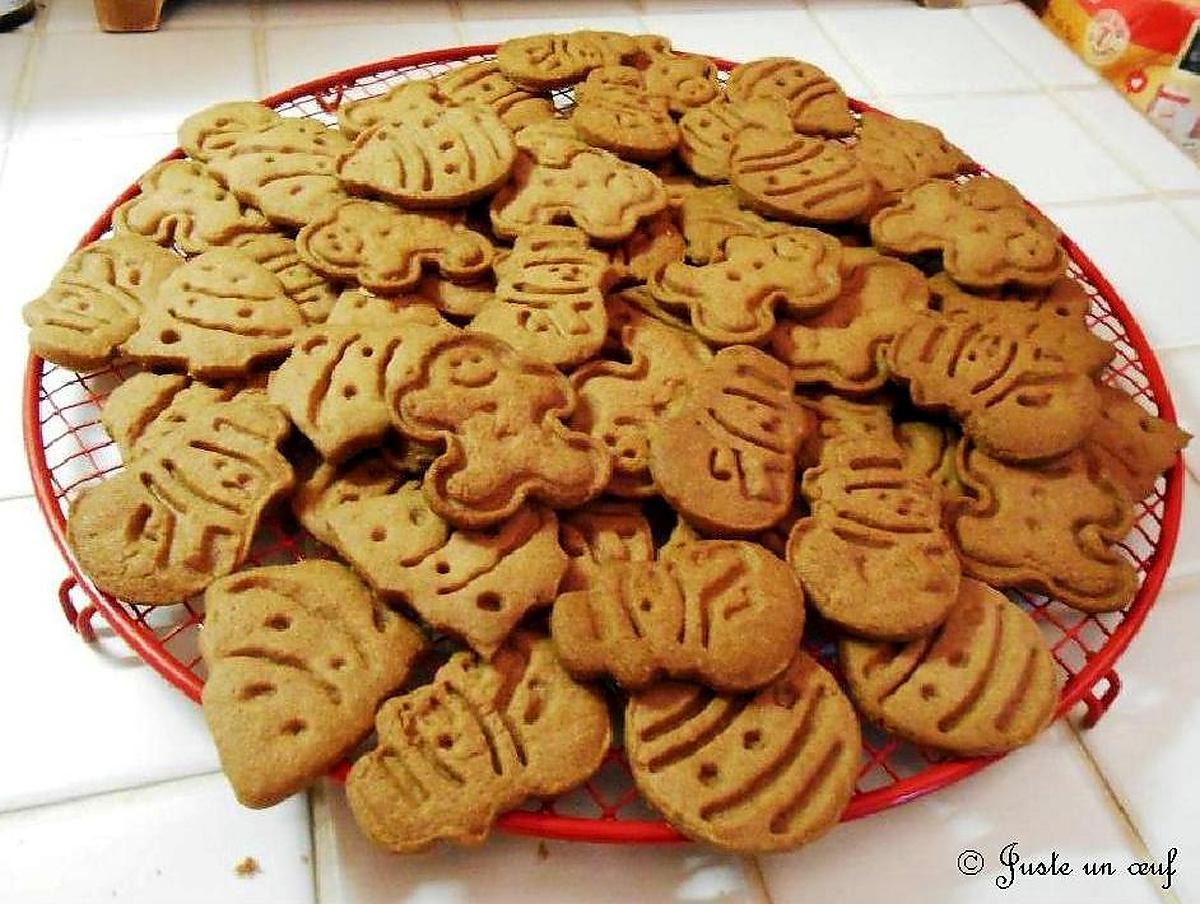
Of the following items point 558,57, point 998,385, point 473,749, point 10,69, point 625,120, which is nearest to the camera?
point 473,749

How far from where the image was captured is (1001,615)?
73 centimetres

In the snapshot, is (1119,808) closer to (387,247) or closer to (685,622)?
(685,622)

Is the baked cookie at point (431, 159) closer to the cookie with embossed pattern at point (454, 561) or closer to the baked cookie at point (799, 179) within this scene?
the baked cookie at point (799, 179)

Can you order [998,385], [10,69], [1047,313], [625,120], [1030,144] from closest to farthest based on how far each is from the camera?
[998,385] < [1047,313] < [625,120] < [10,69] < [1030,144]

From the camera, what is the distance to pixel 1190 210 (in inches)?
51.0

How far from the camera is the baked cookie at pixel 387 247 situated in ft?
2.88

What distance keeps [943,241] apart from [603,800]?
63 centimetres

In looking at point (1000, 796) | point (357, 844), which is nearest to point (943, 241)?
point (1000, 796)

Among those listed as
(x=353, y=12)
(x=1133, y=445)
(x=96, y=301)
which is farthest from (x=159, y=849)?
(x=353, y=12)

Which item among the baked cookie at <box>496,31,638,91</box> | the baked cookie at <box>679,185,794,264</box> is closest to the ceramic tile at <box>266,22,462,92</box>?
the baked cookie at <box>496,31,638,91</box>

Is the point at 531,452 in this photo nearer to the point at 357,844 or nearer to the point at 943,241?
the point at 357,844

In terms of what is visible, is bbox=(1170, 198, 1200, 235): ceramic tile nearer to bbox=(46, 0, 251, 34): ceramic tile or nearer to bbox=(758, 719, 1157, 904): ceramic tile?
bbox=(758, 719, 1157, 904): ceramic tile

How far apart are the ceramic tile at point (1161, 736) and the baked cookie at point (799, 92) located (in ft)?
2.03

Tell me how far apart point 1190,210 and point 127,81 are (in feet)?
4.54
